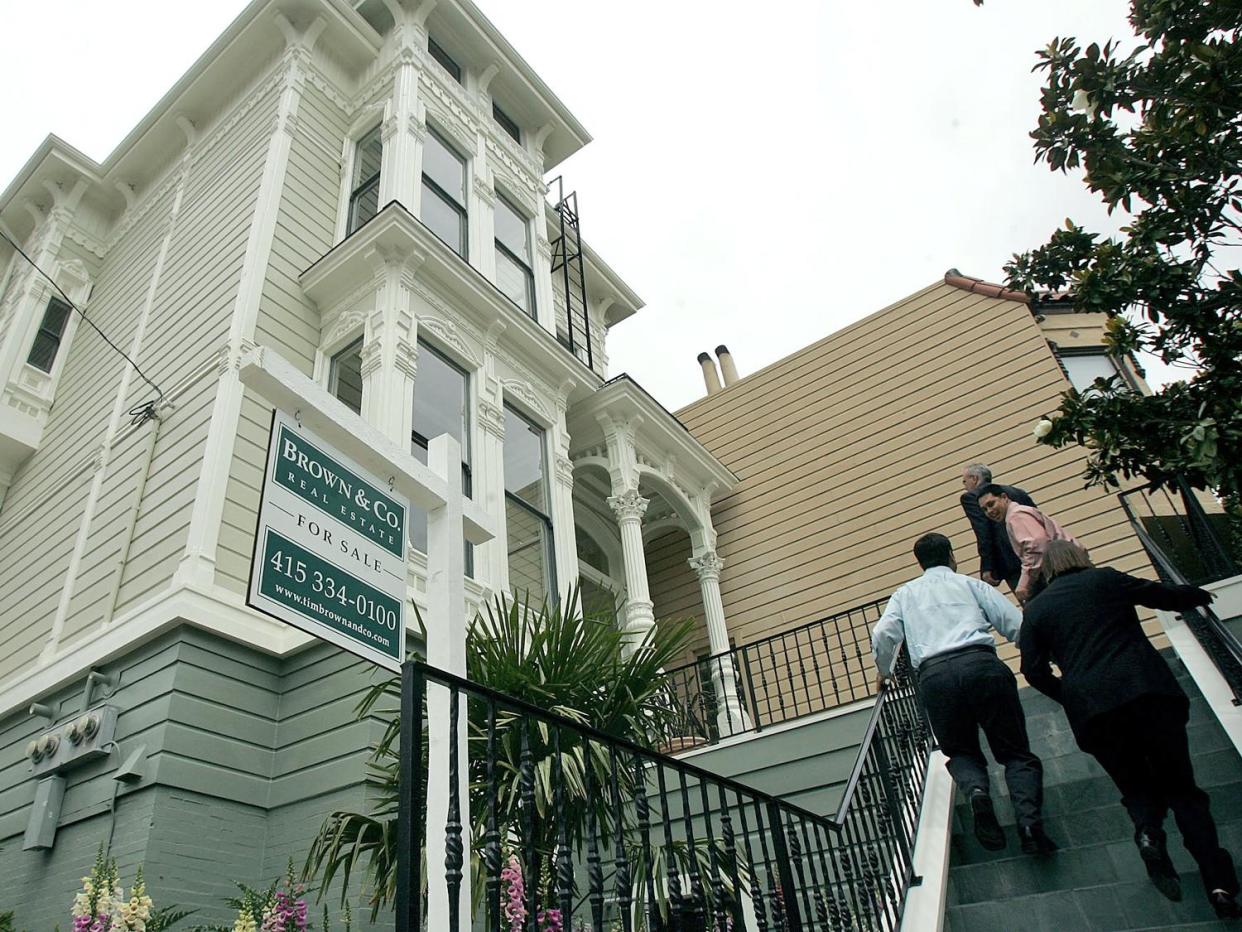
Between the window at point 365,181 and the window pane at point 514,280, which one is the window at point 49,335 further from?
the window pane at point 514,280

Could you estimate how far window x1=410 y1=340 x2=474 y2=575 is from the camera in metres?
8.62

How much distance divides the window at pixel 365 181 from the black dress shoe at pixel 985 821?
9025mm

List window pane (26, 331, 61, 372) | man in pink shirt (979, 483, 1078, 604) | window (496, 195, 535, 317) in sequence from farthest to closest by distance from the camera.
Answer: window pane (26, 331, 61, 372)
window (496, 195, 535, 317)
man in pink shirt (979, 483, 1078, 604)

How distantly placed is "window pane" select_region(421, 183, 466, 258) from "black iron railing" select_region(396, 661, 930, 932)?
7141mm

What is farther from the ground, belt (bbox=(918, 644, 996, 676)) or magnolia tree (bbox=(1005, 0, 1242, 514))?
magnolia tree (bbox=(1005, 0, 1242, 514))

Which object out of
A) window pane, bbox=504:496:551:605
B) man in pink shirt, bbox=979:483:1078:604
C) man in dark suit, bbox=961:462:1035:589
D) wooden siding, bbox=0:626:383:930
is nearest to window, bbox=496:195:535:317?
window pane, bbox=504:496:551:605

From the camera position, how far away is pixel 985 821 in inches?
161

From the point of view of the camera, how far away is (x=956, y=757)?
429cm

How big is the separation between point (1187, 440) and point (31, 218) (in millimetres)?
16118

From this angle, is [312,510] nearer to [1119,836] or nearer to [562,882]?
[562,882]

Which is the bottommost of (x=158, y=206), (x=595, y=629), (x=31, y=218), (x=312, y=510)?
(x=312, y=510)

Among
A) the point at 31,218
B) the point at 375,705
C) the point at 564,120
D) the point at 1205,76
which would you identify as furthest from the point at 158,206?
the point at 1205,76

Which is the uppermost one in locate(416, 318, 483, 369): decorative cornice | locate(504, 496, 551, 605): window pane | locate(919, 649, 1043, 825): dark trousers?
locate(416, 318, 483, 369): decorative cornice

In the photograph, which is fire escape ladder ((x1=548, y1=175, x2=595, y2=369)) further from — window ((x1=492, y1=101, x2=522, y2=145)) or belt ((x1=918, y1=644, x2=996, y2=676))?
belt ((x1=918, y1=644, x2=996, y2=676))
